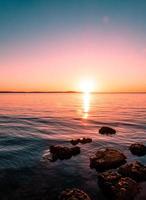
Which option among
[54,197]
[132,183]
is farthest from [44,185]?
[132,183]

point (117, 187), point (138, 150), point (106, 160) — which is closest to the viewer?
point (117, 187)

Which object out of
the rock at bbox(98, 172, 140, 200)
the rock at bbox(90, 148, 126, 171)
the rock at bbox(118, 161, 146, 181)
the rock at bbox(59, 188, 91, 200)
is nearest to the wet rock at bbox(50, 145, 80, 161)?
the rock at bbox(90, 148, 126, 171)

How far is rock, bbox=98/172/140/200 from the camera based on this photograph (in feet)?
42.2

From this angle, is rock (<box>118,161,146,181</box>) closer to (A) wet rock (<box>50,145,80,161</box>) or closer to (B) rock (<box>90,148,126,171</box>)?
(B) rock (<box>90,148,126,171</box>)

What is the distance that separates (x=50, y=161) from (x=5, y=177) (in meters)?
4.56

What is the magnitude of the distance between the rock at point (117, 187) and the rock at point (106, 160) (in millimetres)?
2771

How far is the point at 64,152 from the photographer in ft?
67.3

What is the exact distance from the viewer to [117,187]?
1320 cm

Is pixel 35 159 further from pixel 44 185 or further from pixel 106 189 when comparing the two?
pixel 106 189

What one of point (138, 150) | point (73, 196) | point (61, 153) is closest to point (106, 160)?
point (61, 153)

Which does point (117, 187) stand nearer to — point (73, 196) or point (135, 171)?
point (73, 196)

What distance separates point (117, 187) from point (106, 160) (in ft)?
15.1

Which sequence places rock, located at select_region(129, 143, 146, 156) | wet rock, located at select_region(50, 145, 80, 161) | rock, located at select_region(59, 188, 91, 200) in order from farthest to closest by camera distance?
1. rock, located at select_region(129, 143, 146, 156)
2. wet rock, located at select_region(50, 145, 80, 161)
3. rock, located at select_region(59, 188, 91, 200)

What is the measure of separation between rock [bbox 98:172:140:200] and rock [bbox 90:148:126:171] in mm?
2771
